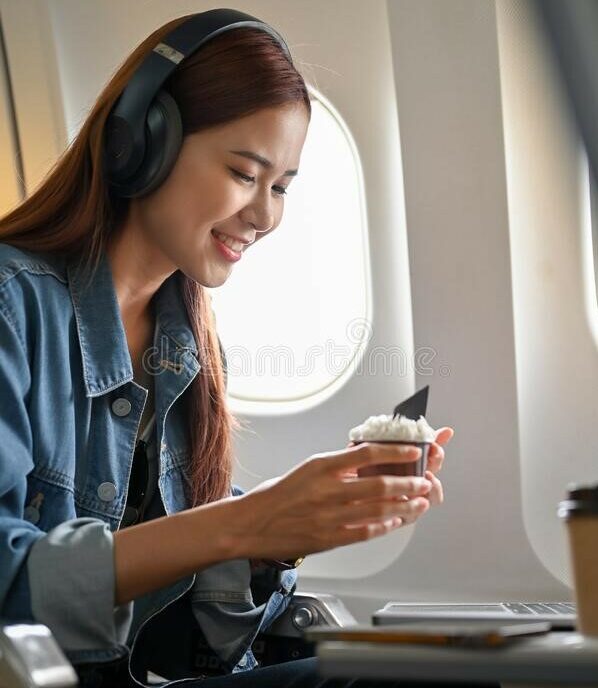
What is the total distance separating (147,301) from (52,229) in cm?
25

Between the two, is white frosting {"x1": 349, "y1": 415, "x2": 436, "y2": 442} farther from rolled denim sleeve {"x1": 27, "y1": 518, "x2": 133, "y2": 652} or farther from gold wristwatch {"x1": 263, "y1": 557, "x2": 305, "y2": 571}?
gold wristwatch {"x1": 263, "y1": 557, "x2": 305, "y2": 571}

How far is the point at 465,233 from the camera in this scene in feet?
7.86

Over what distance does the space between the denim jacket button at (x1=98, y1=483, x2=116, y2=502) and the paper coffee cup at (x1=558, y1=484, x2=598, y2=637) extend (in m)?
0.87

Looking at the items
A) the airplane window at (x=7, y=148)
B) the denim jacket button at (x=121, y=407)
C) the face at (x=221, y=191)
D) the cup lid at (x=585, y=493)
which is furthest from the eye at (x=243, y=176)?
the airplane window at (x=7, y=148)

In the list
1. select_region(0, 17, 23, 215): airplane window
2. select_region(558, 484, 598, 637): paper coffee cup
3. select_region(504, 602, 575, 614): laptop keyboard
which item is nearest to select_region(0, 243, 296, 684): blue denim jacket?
select_region(504, 602, 575, 614): laptop keyboard

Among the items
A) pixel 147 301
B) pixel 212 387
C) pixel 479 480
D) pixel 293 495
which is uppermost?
pixel 147 301

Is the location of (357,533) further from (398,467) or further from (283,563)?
(283,563)

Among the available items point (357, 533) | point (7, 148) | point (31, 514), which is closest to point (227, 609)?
point (31, 514)

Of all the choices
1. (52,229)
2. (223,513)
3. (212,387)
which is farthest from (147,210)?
(223,513)

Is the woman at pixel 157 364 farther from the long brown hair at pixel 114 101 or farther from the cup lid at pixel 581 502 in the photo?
the cup lid at pixel 581 502

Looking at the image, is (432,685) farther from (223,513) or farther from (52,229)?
(52,229)

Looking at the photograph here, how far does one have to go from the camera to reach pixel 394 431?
136cm

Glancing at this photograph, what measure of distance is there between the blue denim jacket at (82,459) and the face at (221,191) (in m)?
0.13

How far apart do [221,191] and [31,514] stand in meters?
0.62
